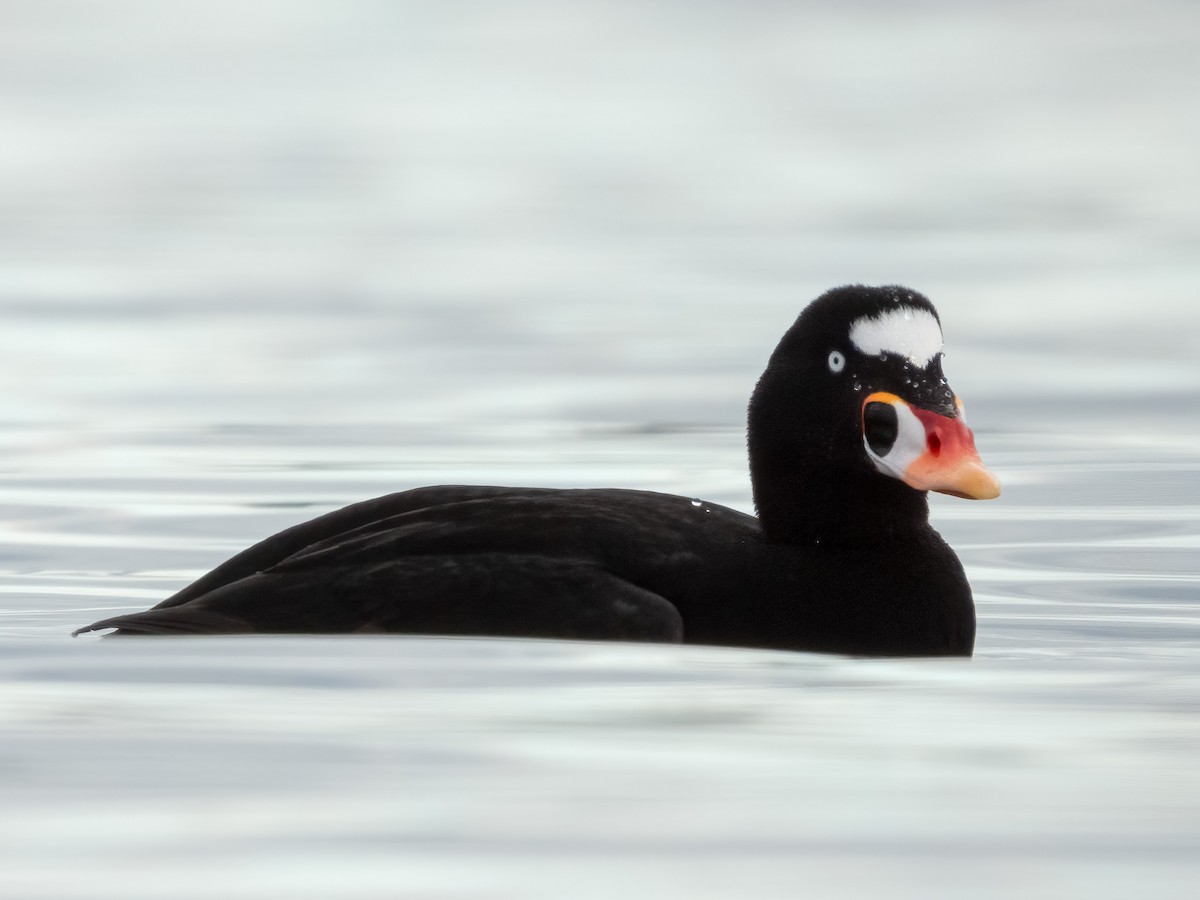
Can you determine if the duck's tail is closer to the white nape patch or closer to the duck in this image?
the duck

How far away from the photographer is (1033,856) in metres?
4.00

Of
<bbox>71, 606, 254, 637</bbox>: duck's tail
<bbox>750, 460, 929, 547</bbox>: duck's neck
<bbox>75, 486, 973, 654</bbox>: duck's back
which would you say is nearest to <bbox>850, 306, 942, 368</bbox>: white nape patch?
<bbox>750, 460, 929, 547</bbox>: duck's neck

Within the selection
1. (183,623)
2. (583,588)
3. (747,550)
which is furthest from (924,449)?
(183,623)

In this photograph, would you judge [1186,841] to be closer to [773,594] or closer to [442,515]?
[773,594]

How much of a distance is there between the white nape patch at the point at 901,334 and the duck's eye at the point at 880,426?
138 mm

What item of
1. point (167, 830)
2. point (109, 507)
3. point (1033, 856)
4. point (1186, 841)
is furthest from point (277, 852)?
point (109, 507)

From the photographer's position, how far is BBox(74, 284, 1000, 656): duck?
5.96 meters

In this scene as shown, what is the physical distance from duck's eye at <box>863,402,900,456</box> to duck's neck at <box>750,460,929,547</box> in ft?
0.34

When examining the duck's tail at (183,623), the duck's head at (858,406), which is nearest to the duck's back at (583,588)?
the duck's tail at (183,623)

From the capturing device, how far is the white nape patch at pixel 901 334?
6.26m

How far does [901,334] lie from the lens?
6.27 meters

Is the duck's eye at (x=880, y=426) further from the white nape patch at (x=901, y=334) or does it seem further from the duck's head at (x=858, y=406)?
the white nape patch at (x=901, y=334)

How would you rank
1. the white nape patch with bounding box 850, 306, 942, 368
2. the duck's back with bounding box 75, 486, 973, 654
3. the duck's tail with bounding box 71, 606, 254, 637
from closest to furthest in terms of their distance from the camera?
the duck's back with bounding box 75, 486, 973, 654 < the duck's tail with bounding box 71, 606, 254, 637 < the white nape patch with bounding box 850, 306, 942, 368

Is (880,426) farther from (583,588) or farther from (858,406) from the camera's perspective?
(583,588)
